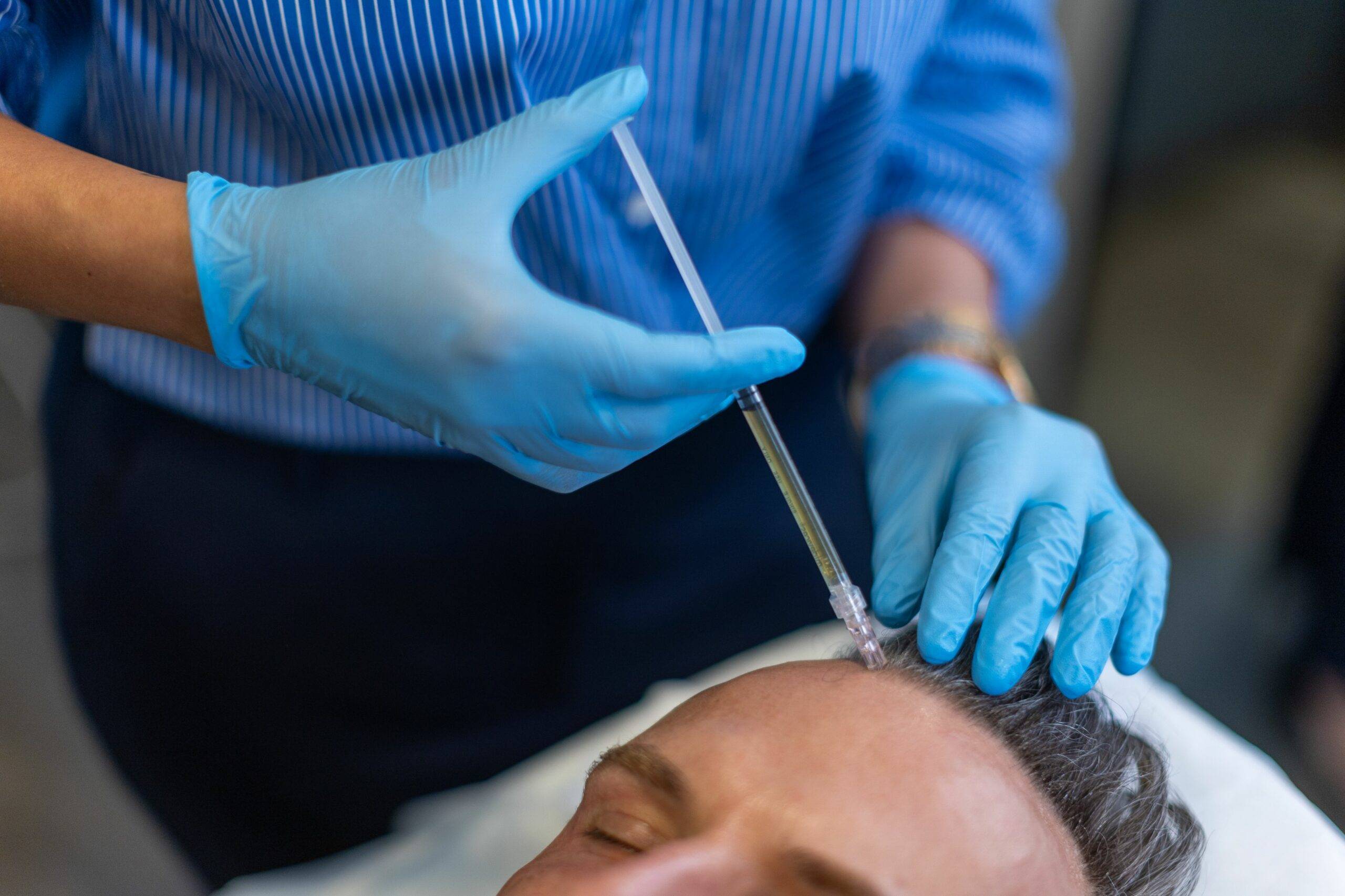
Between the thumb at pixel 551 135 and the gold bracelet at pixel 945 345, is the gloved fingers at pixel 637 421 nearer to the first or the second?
the thumb at pixel 551 135

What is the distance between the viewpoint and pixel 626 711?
1.22m

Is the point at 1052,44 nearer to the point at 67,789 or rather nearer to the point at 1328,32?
the point at 1328,32

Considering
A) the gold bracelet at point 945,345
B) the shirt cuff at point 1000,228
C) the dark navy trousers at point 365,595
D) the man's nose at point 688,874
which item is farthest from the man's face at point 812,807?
the shirt cuff at point 1000,228

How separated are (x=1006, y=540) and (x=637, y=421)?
0.39m

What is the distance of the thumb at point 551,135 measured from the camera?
2.50 feet

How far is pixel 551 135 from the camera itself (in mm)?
765

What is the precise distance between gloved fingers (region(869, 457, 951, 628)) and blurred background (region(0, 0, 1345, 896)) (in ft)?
3.15

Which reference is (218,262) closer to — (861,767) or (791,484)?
(791,484)

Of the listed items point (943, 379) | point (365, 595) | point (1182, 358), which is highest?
point (943, 379)

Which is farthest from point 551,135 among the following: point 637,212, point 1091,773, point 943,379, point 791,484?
point 1091,773

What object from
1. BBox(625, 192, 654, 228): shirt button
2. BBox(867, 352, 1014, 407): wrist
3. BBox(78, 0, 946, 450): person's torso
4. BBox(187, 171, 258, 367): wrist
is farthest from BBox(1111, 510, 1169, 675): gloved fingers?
BBox(187, 171, 258, 367): wrist

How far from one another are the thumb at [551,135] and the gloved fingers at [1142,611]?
2.24 feet

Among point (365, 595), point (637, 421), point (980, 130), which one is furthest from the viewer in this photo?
point (980, 130)

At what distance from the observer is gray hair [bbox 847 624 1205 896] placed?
0.86 m
